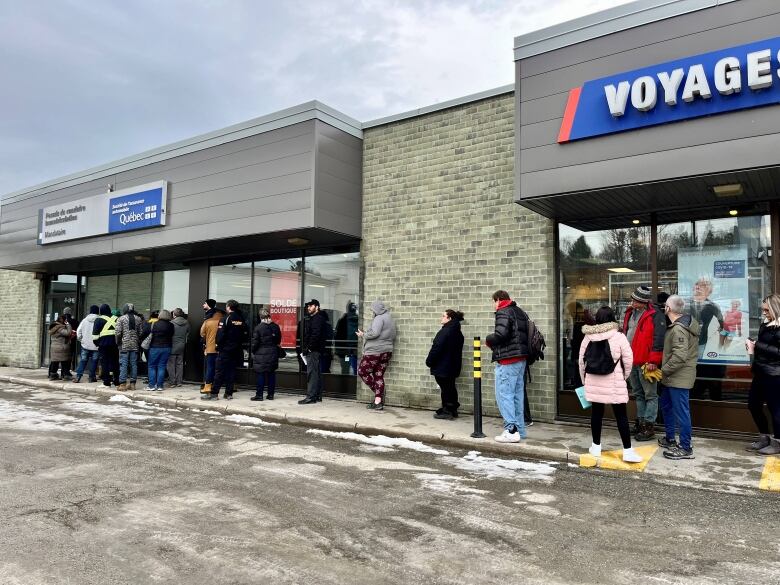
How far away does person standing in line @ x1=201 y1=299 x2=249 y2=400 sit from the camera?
1095 centimetres

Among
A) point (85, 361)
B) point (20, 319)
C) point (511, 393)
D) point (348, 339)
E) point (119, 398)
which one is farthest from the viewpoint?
point (20, 319)

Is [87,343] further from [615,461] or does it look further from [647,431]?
[647,431]

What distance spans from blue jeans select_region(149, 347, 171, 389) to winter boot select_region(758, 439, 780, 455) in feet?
37.0

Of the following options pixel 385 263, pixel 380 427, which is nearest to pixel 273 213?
pixel 385 263

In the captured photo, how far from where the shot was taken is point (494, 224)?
9.17 m

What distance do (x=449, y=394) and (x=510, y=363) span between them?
186cm

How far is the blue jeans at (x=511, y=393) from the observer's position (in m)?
7.18

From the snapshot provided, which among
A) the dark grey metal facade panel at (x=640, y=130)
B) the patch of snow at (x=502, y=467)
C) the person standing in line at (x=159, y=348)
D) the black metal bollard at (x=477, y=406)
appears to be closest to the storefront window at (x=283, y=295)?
the person standing in line at (x=159, y=348)

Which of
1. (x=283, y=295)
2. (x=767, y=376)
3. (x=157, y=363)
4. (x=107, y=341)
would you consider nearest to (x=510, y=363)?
(x=767, y=376)

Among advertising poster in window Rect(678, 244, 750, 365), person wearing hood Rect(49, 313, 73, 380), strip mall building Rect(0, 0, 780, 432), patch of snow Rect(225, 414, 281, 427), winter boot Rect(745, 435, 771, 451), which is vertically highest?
strip mall building Rect(0, 0, 780, 432)

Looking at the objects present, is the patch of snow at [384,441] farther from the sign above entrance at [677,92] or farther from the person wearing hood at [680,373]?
the sign above entrance at [677,92]

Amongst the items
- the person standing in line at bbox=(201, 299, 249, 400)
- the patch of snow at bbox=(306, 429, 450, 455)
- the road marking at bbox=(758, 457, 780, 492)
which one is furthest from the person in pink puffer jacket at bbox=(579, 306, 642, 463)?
the person standing in line at bbox=(201, 299, 249, 400)

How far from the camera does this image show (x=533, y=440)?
718 centimetres

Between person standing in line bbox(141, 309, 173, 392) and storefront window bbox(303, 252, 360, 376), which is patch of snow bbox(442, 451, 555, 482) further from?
person standing in line bbox(141, 309, 173, 392)
